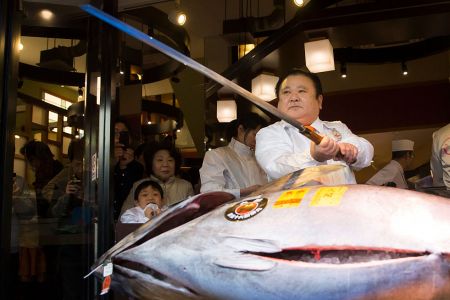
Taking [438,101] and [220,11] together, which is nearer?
[220,11]

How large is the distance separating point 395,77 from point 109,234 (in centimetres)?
649

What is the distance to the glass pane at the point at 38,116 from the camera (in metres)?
2.30

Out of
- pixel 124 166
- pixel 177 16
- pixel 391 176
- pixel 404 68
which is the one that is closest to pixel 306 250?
pixel 124 166

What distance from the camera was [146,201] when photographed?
10.2ft

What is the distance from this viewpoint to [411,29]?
16.1 ft

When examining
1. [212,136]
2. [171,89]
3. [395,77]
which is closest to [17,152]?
[212,136]

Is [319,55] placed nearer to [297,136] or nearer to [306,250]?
[297,136]

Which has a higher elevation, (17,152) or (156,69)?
(156,69)

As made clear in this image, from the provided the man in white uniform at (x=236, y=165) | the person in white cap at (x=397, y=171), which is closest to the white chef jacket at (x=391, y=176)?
the person in white cap at (x=397, y=171)

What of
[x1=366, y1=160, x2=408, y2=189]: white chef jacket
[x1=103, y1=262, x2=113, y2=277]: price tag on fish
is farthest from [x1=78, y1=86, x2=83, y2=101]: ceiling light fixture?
[x1=366, y1=160, x2=408, y2=189]: white chef jacket

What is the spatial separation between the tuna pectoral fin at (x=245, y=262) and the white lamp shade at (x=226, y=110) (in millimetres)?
5064

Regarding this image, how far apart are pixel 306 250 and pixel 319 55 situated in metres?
4.13

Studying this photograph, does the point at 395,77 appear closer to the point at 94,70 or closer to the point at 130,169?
the point at 130,169

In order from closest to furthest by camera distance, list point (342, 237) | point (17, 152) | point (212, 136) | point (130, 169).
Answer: point (342, 237) < point (17, 152) < point (130, 169) < point (212, 136)
